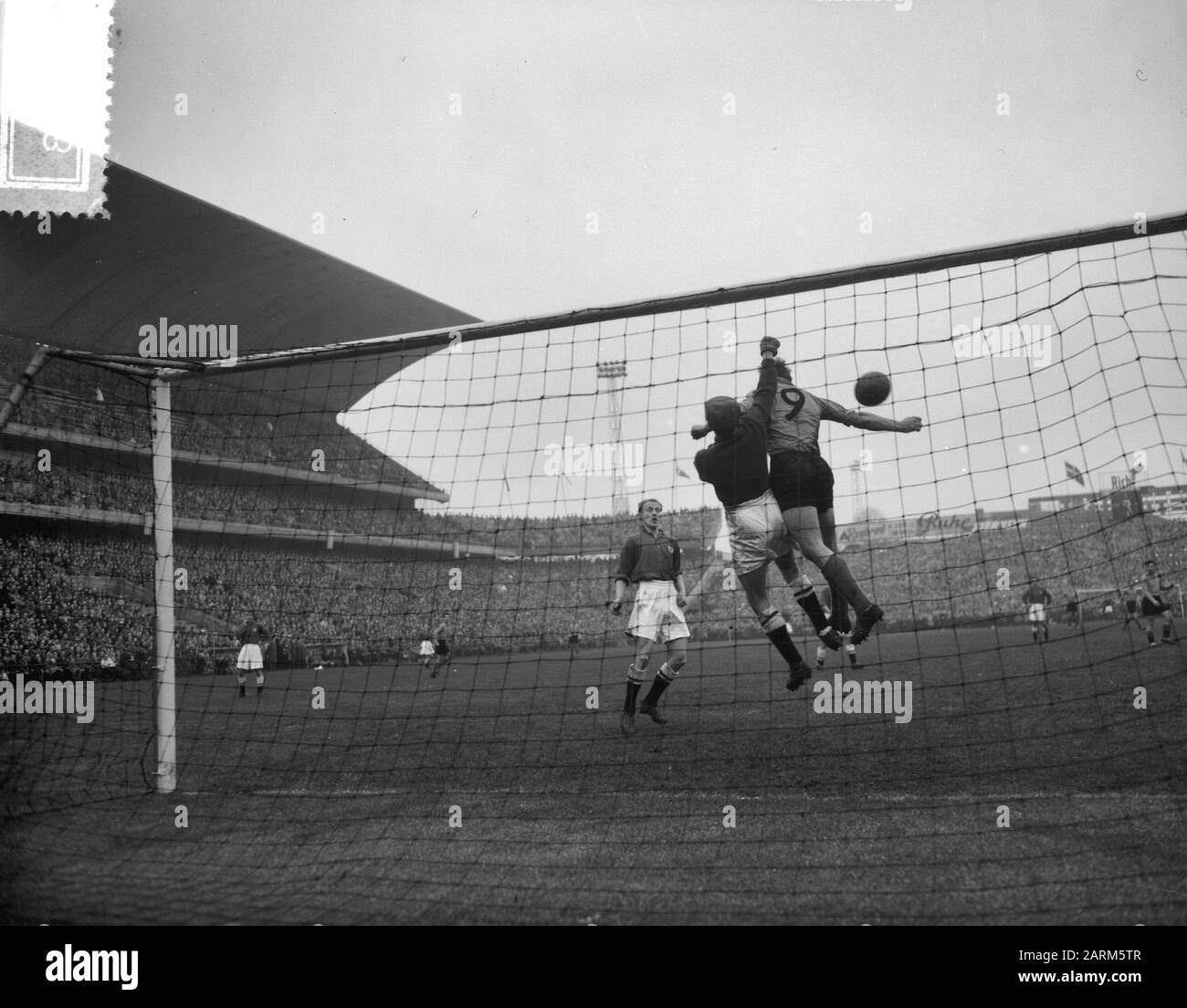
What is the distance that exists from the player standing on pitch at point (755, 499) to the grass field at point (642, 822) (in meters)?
0.88

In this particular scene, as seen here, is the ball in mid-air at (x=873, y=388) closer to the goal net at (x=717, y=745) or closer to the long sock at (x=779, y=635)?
the goal net at (x=717, y=745)

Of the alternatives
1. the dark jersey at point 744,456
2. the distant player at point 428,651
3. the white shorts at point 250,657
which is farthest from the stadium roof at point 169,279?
the dark jersey at point 744,456

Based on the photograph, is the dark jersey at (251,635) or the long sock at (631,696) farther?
the dark jersey at (251,635)

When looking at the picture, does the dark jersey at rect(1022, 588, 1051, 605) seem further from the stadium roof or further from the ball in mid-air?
the stadium roof

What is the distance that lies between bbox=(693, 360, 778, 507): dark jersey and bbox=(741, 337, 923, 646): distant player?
0.20 metres

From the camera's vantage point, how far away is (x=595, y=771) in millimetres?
5566

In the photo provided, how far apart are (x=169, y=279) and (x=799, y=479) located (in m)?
14.6

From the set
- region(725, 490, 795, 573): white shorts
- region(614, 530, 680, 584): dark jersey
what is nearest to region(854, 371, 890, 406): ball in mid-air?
region(725, 490, 795, 573): white shorts

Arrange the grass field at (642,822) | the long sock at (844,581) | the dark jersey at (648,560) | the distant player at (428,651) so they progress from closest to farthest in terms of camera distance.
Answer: the grass field at (642,822)
the long sock at (844,581)
the dark jersey at (648,560)
the distant player at (428,651)

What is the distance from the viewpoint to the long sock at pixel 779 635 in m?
5.47

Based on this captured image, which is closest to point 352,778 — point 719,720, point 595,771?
point 595,771
